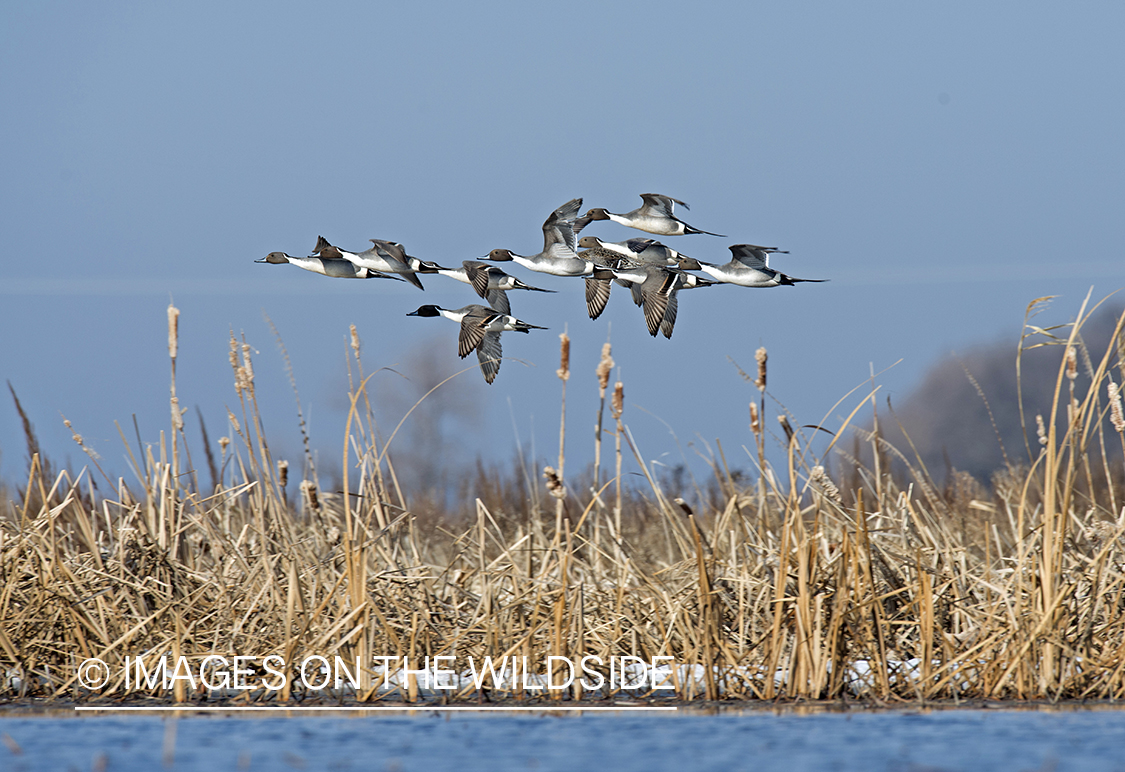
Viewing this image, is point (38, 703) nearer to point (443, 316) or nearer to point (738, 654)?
point (443, 316)

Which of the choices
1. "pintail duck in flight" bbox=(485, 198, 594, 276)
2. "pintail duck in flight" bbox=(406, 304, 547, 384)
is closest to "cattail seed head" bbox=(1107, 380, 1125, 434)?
"pintail duck in flight" bbox=(485, 198, 594, 276)

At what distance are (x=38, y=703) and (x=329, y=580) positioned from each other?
1.16 m

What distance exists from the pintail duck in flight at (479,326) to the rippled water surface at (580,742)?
115cm

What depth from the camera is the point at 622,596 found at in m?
4.62

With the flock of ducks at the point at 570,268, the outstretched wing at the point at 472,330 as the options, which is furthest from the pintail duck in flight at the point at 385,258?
the outstretched wing at the point at 472,330

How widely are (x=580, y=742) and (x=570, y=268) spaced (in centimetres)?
143

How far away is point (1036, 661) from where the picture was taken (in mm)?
4312

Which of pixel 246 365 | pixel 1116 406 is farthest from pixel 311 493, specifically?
pixel 1116 406

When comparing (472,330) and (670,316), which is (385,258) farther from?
(670,316)

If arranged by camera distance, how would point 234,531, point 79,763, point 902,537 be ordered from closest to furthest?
1. point 79,763
2. point 902,537
3. point 234,531

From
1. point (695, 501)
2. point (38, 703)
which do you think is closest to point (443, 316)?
point (38, 703)

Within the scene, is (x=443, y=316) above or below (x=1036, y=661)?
above

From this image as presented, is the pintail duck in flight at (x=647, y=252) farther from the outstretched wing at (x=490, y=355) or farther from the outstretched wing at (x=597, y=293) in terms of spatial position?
the outstretched wing at (x=490, y=355)

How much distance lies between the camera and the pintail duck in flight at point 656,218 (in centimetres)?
391
